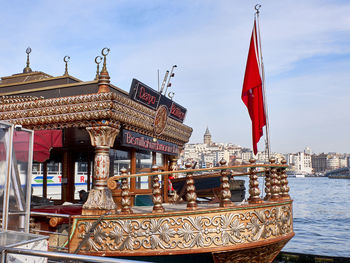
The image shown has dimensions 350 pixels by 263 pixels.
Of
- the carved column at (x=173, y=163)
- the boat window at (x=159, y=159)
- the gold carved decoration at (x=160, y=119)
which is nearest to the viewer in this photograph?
the gold carved decoration at (x=160, y=119)

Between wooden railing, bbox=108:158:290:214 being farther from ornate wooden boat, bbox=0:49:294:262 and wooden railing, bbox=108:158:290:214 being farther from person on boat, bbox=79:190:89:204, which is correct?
person on boat, bbox=79:190:89:204

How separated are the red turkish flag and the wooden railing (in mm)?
1535

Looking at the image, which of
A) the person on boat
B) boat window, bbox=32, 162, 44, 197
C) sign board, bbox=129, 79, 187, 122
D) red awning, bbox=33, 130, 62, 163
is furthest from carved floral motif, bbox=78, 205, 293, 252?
boat window, bbox=32, 162, 44, 197

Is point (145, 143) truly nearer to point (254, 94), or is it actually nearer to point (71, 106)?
point (71, 106)

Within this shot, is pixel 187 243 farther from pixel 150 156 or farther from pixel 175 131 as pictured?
pixel 175 131

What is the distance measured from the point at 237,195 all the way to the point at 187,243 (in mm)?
12857

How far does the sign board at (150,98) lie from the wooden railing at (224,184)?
2371mm

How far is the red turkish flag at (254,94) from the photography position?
365 inches

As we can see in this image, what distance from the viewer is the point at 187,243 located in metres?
6.72

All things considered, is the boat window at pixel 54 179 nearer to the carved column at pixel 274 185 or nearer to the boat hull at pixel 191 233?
the boat hull at pixel 191 233

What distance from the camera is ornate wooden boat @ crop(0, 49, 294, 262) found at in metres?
6.77

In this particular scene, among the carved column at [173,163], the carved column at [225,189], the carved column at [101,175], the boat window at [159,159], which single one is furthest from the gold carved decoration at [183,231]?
the carved column at [173,163]

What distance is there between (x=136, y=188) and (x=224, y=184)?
11.2ft

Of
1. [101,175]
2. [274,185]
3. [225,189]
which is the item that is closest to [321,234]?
[274,185]
